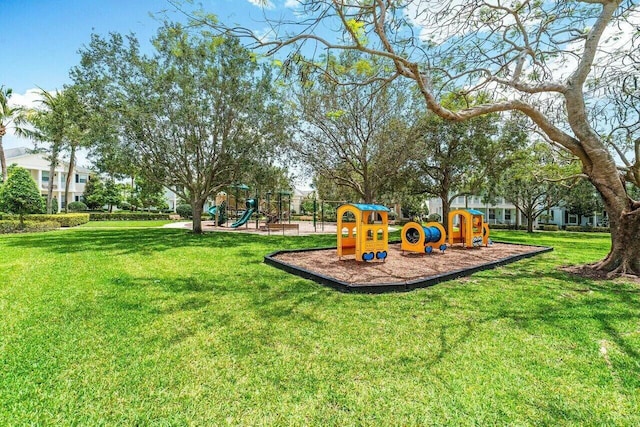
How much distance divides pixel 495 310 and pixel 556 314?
2.62 feet

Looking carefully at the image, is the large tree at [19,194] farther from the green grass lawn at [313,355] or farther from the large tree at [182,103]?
the green grass lawn at [313,355]

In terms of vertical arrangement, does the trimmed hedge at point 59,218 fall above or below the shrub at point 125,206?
below

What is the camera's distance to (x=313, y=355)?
334 centimetres

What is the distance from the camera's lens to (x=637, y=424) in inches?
91.6

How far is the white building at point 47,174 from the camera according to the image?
40.8m

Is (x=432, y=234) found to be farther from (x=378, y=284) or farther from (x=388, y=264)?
(x=378, y=284)

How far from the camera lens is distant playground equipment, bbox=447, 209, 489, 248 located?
12.2 metres

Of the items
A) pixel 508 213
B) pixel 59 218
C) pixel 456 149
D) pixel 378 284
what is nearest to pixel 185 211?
Result: pixel 59 218

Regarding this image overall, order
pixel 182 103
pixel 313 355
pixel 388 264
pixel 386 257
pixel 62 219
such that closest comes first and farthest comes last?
pixel 313 355, pixel 388 264, pixel 386 257, pixel 182 103, pixel 62 219

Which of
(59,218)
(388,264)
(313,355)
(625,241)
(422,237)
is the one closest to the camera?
(313,355)

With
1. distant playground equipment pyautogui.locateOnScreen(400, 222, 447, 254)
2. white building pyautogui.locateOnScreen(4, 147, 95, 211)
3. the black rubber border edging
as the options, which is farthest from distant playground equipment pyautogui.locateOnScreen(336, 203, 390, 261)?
white building pyautogui.locateOnScreen(4, 147, 95, 211)

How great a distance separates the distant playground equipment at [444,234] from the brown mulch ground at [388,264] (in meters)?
0.39

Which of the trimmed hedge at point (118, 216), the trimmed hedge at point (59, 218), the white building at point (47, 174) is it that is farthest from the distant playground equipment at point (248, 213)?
the white building at point (47, 174)

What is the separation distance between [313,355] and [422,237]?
25.8ft
